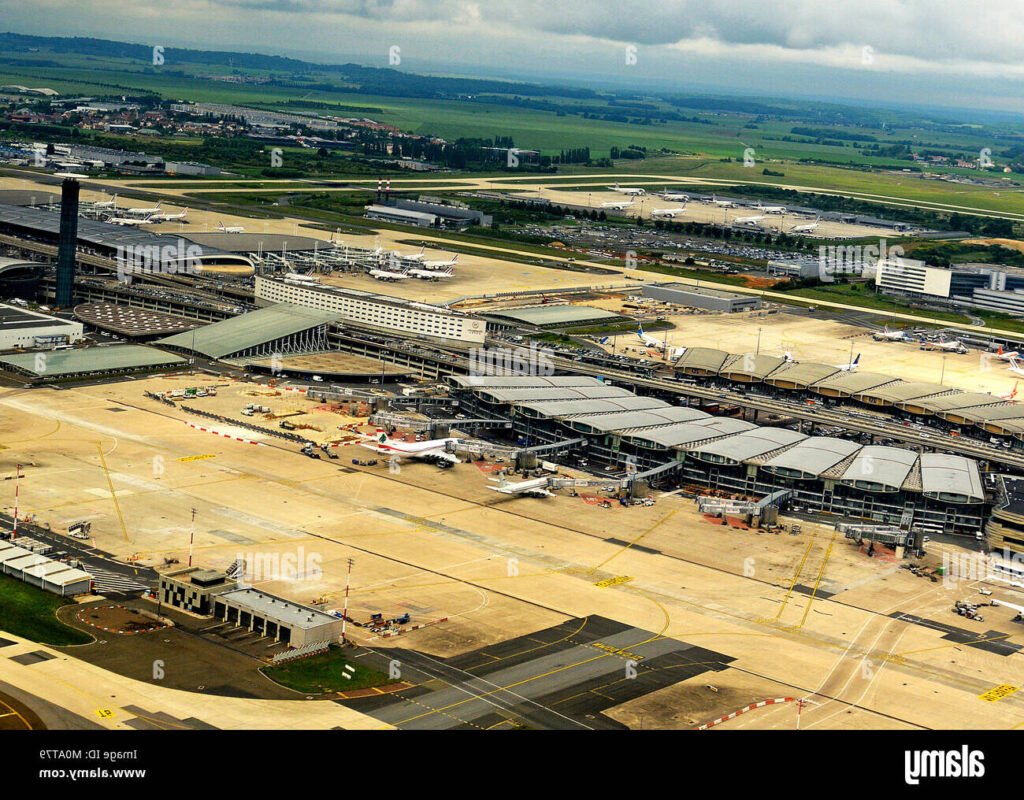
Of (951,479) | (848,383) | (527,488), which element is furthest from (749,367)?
(527,488)

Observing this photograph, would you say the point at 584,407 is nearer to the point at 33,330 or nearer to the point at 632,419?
the point at 632,419

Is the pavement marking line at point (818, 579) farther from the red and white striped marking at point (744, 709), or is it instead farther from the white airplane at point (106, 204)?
the white airplane at point (106, 204)

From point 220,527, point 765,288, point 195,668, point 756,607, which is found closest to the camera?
point 195,668

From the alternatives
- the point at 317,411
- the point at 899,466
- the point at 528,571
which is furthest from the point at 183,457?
the point at 899,466

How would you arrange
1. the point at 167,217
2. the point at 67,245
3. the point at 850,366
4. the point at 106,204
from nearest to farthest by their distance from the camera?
1. the point at 850,366
2. the point at 67,245
3. the point at 167,217
4. the point at 106,204

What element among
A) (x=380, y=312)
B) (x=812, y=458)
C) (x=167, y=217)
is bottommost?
(x=812, y=458)

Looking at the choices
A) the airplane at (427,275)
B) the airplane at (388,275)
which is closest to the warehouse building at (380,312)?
the airplane at (388,275)

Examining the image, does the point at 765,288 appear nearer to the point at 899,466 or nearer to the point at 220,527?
the point at 899,466

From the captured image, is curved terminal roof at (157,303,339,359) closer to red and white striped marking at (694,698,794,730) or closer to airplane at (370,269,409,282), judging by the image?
airplane at (370,269,409,282)
